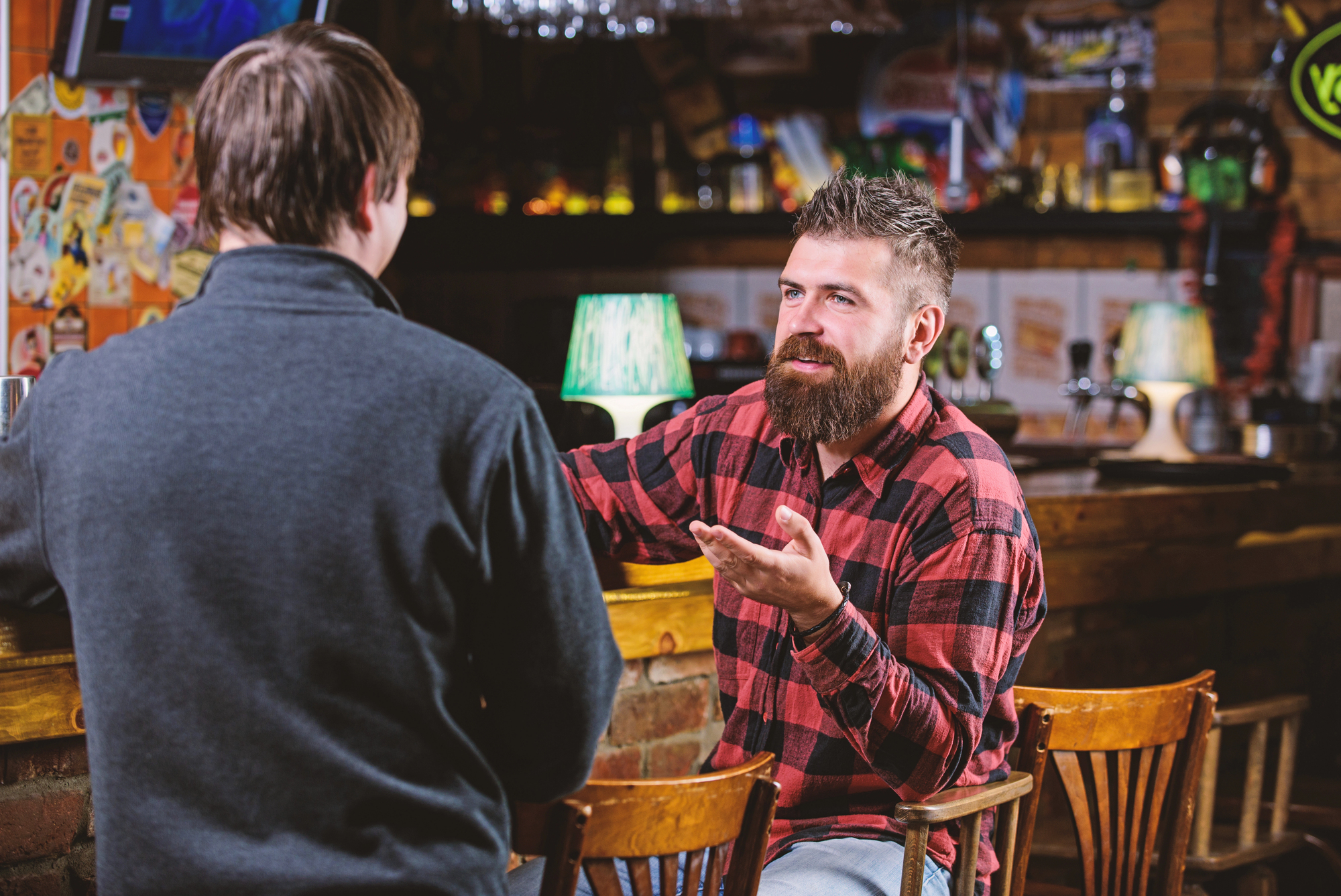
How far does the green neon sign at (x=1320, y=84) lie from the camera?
366 centimetres

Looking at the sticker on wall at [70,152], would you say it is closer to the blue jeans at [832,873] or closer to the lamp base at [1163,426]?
the blue jeans at [832,873]

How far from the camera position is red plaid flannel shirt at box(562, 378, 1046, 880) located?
1.28m

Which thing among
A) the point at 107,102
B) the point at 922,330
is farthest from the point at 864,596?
the point at 107,102

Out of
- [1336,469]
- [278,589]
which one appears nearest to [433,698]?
[278,589]

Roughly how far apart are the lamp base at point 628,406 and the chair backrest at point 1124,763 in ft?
2.64

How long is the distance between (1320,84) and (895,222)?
2.92 meters

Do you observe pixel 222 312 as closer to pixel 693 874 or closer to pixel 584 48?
pixel 693 874

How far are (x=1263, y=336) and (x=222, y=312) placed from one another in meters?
4.85

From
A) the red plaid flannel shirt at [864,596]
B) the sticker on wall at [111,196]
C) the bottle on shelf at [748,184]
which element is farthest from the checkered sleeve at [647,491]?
the bottle on shelf at [748,184]

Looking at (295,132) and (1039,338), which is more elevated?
(295,132)

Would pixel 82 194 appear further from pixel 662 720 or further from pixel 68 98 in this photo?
pixel 662 720

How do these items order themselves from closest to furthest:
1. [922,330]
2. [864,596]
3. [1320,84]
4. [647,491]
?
[864,596] → [922,330] → [647,491] → [1320,84]

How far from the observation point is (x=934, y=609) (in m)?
1.33

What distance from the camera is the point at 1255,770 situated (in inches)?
77.7
